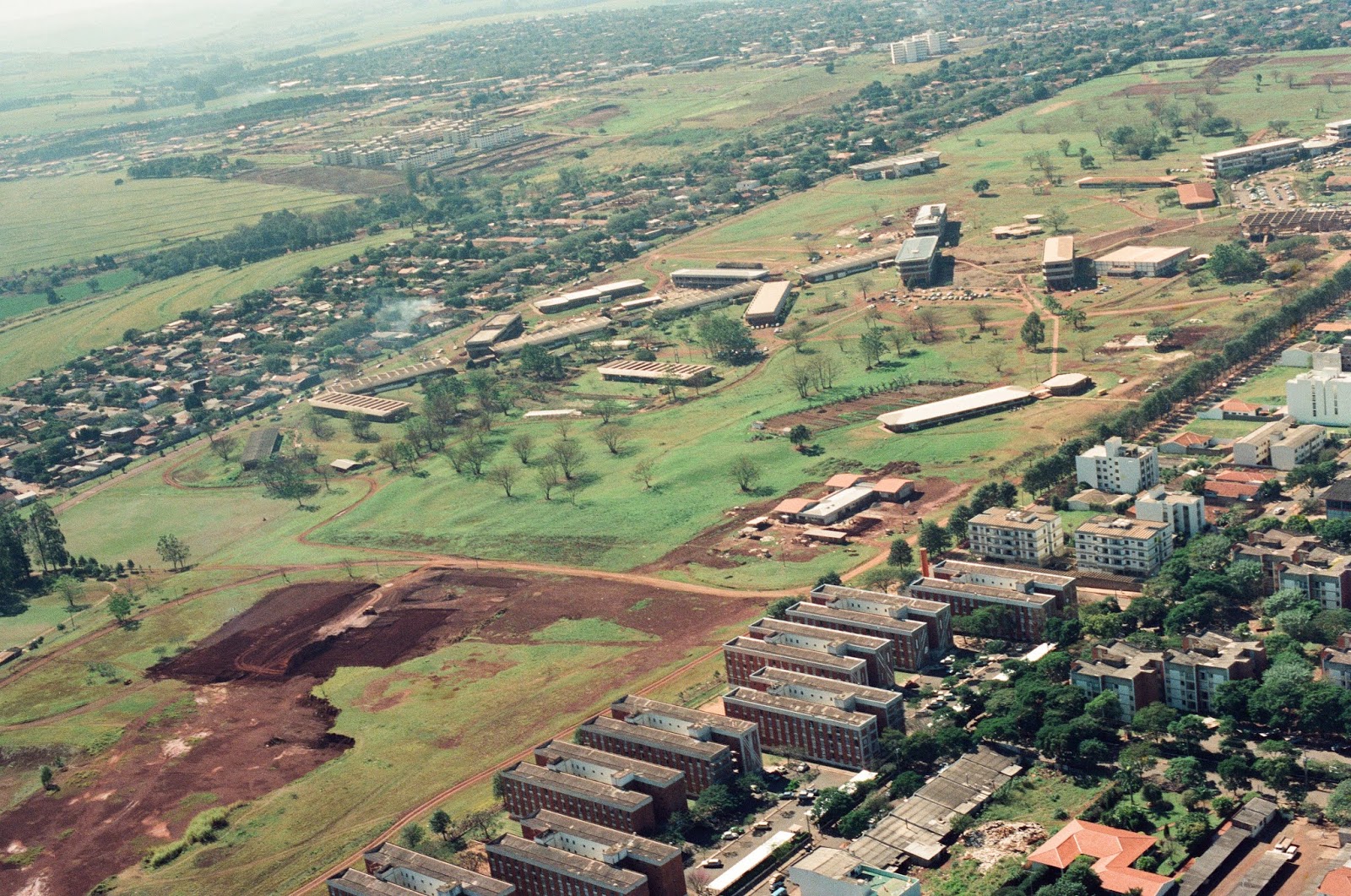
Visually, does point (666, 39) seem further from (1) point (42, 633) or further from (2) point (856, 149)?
(1) point (42, 633)

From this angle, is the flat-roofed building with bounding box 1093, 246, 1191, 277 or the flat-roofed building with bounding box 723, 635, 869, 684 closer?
the flat-roofed building with bounding box 723, 635, 869, 684

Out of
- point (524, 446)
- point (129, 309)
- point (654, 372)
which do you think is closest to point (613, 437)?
point (524, 446)

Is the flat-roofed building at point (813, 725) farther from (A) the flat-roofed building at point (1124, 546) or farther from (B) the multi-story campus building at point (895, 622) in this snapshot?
(A) the flat-roofed building at point (1124, 546)

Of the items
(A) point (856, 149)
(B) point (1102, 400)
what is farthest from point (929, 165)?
(B) point (1102, 400)

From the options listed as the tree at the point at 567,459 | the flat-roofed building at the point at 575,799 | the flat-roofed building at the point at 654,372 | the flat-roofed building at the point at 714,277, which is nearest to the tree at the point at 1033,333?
the flat-roofed building at the point at 654,372

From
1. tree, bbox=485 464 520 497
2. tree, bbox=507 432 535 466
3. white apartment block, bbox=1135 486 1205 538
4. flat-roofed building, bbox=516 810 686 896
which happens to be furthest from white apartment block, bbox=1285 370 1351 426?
flat-roofed building, bbox=516 810 686 896

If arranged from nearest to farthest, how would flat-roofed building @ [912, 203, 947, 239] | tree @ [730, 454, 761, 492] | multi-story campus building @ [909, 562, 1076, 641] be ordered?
multi-story campus building @ [909, 562, 1076, 641], tree @ [730, 454, 761, 492], flat-roofed building @ [912, 203, 947, 239]

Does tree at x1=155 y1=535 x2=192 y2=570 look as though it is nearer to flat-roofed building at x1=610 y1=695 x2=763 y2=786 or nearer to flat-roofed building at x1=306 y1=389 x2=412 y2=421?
flat-roofed building at x1=306 y1=389 x2=412 y2=421
